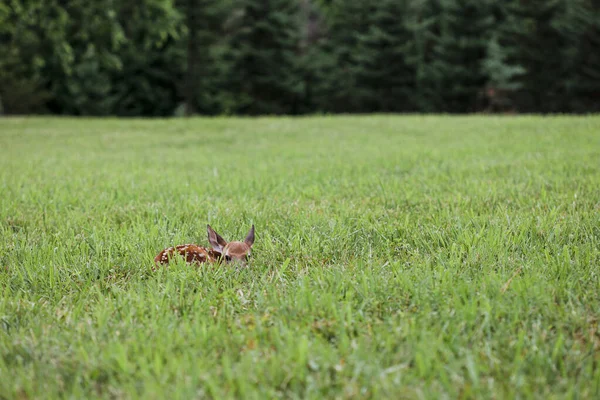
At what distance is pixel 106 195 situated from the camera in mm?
4734

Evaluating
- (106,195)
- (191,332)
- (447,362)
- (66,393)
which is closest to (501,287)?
(447,362)

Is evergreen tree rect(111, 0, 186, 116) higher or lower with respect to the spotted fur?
higher

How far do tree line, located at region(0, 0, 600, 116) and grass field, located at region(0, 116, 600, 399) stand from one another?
1061 inches

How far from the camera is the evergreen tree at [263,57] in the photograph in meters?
33.4

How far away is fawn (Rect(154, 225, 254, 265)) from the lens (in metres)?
2.72

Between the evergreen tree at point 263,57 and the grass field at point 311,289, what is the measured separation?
2972 cm

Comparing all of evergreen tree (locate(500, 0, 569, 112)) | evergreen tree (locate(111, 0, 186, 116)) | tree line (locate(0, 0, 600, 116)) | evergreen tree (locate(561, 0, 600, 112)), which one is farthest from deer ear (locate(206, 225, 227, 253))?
evergreen tree (locate(561, 0, 600, 112))

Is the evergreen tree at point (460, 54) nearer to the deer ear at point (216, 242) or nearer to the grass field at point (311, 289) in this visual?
the grass field at point (311, 289)

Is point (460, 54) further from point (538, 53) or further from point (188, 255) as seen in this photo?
point (188, 255)

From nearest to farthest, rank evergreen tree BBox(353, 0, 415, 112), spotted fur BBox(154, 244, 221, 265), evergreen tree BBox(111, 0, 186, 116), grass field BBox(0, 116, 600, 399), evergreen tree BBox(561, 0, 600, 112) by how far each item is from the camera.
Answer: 1. grass field BBox(0, 116, 600, 399)
2. spotted fur BBox(154, 244, 221, 265)
3. evergreen tree BBox(111, 0, 186, 116)
4. evergreen tree BBox(561, 0, 600, 112)
5. evergreen tree BBox(353, 0, 415, 112)

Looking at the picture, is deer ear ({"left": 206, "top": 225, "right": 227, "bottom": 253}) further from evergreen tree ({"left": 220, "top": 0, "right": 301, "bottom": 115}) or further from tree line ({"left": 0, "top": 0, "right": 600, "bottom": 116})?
evergreen tree ({"left": 220, "top": 0, "right": 301, "bottom": 115})

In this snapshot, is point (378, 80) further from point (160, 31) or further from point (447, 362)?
point (447, 362)

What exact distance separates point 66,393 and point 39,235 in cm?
212

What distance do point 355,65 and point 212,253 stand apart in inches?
1451
